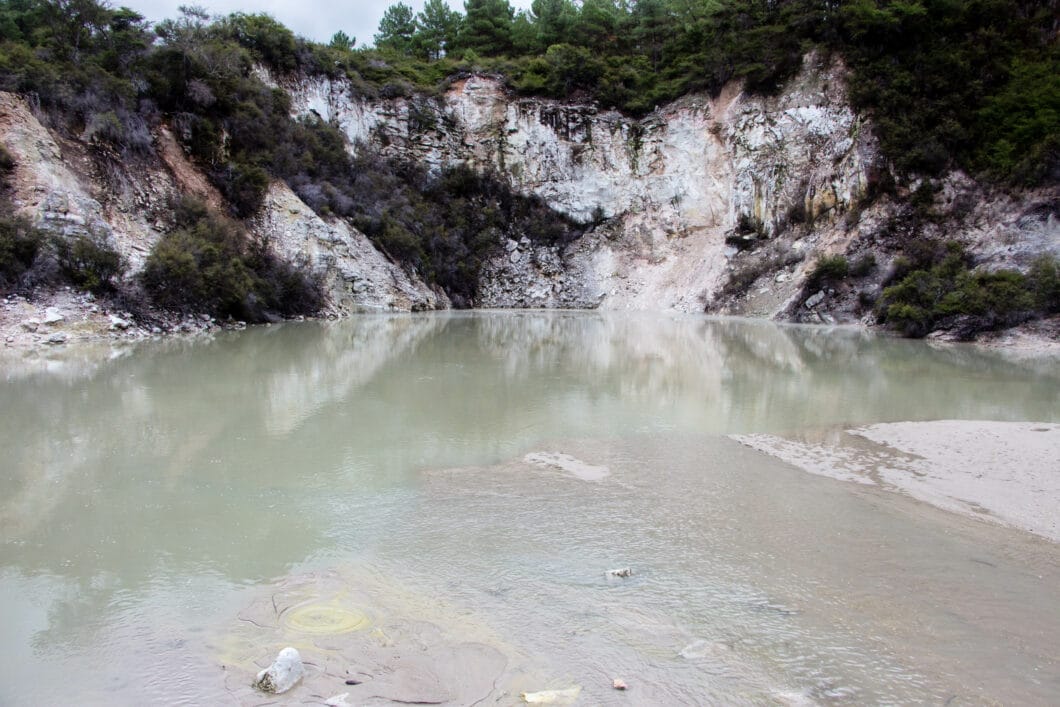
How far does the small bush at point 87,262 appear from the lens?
57.4 feet

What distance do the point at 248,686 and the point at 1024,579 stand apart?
5.00 meters

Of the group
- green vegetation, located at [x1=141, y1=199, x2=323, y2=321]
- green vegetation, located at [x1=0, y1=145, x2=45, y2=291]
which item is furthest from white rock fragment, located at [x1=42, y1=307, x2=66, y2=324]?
A: green vegetation, located at [x1=141, y1=199, x2=323, y2=321]

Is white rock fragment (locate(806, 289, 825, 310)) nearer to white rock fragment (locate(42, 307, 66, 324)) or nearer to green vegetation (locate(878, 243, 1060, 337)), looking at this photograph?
green vegetation (locate(878, 243, 1060, 337))

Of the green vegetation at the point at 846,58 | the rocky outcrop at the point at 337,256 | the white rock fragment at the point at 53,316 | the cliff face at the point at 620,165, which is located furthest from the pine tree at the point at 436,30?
the white rock fragment at the point at 53,316

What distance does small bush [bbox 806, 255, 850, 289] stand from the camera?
28625mm

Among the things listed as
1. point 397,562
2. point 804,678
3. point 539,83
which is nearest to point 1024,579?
point 804,678

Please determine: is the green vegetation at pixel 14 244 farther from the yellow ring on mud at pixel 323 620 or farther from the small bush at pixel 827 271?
the small bush at pixel 827 271

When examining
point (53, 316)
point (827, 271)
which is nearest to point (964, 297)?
point (827, 271)

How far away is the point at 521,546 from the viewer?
5207 mm

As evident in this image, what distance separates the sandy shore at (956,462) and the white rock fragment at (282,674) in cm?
557

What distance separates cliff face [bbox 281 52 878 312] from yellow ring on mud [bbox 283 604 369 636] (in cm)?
3464

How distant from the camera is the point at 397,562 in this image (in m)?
4.89

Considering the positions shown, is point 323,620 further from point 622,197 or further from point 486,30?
point 486,30

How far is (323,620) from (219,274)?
1928 centimetres
